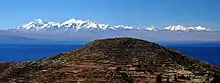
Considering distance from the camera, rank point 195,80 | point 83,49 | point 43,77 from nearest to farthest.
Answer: point 195,80, point 43,77, point 83,49

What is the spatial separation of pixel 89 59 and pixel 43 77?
3.24m

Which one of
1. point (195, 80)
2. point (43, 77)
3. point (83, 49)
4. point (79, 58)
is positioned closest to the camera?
point (195, 80)

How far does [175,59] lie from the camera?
28000 millimetres

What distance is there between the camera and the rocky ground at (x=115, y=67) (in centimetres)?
2473

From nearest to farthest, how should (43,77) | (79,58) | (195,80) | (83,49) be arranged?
(195,80), (43,77), (79,58), (83,49)

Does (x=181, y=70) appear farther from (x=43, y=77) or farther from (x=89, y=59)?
(x=43, y=77)

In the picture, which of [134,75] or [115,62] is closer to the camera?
[134,75]

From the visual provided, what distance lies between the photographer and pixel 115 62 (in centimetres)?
2689

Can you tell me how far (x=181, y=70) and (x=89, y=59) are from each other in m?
5.85

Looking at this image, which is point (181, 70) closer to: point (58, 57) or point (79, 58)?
point (79, 58)

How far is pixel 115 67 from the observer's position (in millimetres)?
26062

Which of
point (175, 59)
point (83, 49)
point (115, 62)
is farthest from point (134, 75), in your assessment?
point (83, 49)

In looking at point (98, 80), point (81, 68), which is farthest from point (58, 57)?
point (98, 80)

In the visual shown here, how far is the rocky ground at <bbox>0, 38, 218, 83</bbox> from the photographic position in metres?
24.7
